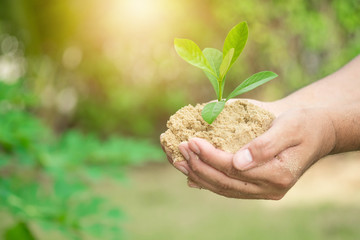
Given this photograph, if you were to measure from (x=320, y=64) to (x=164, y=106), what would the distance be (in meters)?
2.31

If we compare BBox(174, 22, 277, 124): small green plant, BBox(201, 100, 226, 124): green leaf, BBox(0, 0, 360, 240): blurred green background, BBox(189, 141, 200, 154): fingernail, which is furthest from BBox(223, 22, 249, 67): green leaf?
BBox(0, 0, 360, 240): blurred green background

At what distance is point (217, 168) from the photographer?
0.98 metres

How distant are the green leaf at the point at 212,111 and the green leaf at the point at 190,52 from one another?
0.09 meters

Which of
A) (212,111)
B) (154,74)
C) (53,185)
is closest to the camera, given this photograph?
(212,111)

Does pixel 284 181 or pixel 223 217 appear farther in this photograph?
pixel 223 217

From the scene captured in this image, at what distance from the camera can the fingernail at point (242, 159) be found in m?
0.93

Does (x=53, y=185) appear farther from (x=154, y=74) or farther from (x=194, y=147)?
(x=154, y=74)

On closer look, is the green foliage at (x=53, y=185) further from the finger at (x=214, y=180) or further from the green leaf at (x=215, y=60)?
the green leaf at (x=215, y=60)

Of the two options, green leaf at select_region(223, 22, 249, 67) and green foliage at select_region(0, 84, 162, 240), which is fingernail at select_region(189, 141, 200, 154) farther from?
green foliage at select_region(0, 84, 162, 240)

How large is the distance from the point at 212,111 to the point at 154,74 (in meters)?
5.21

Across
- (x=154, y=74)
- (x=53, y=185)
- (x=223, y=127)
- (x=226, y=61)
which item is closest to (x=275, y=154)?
(x=223, y=127)

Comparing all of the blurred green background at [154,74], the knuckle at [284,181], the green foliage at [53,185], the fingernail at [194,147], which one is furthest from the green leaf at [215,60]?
the blurred green background at [154,74]

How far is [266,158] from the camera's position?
95cm

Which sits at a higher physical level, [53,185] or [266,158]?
[53,185]
